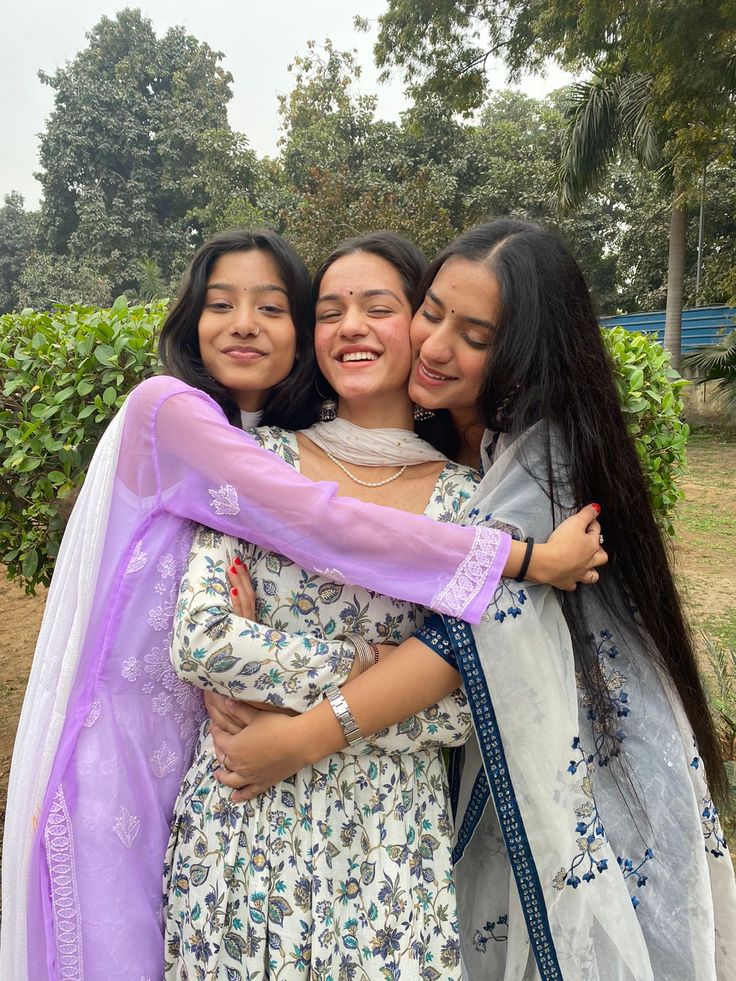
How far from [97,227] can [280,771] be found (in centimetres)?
2659

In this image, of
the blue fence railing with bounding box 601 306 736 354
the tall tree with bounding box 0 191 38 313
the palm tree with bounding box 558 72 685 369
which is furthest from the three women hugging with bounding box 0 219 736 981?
the tall tree with bounding box 0 191 38 313

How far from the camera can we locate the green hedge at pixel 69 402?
271 centimetres

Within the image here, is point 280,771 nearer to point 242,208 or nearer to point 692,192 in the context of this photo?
point 692,192

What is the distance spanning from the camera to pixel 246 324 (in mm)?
1783

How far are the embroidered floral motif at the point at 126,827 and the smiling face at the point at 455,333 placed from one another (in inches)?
41.9

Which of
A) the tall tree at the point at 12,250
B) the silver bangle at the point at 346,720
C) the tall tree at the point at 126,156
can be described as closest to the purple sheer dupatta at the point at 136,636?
the silver bangle at the point at 346,720

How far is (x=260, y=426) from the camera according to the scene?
76.0 inches

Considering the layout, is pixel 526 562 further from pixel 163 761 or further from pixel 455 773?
pixel 163 761

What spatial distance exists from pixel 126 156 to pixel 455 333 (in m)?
28.2

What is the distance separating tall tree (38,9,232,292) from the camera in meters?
25.1

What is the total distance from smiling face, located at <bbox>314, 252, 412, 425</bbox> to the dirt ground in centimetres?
182

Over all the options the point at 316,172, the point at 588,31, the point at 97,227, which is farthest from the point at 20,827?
the point at 97,227

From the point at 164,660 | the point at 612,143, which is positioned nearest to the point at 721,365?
the point at 612,143

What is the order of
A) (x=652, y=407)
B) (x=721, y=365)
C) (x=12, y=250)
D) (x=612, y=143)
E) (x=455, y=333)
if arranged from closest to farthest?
(x=455, y=333)
(x=652, y=407)
(x=721, y=365)
(x=612, y=143)
(x=12, y=250)
